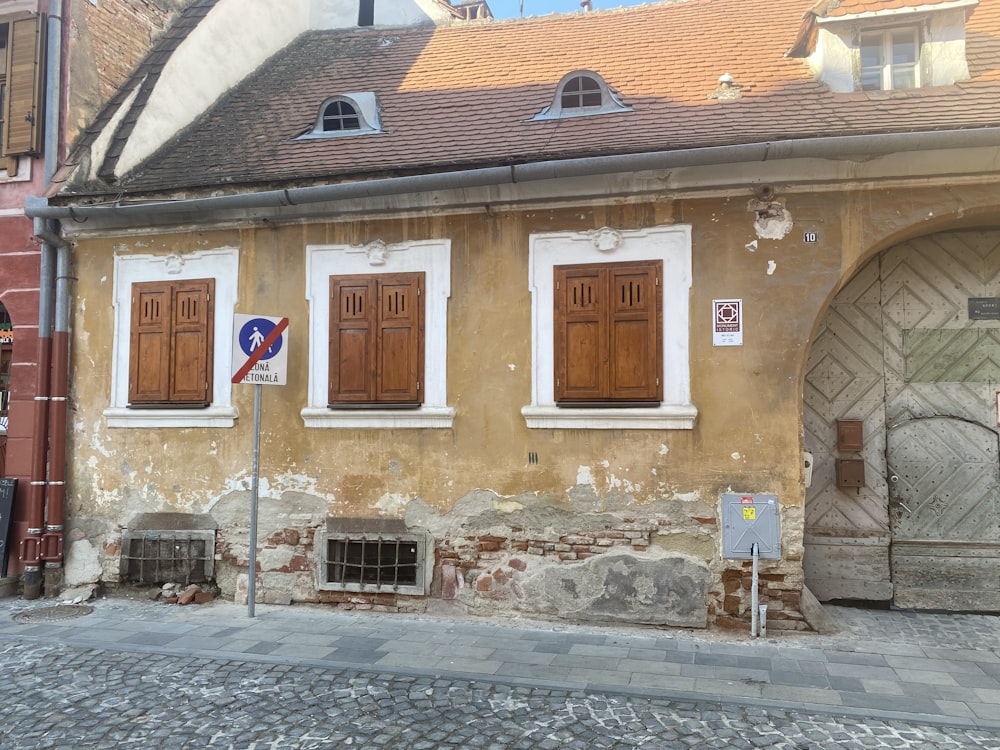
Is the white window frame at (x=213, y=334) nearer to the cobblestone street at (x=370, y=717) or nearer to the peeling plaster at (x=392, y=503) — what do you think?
the peeling plaster at (x=392, y=503)

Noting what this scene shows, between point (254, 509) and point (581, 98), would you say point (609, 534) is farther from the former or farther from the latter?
point (581, 98)

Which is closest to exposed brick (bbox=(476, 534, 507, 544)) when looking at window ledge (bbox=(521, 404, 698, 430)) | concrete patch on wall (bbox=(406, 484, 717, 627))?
concrete patch on wall (bbox=(406, 484, 717, 627))

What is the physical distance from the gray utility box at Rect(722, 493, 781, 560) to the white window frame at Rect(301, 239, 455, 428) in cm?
264

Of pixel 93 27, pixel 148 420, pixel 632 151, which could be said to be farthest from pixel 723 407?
pixel 93 27

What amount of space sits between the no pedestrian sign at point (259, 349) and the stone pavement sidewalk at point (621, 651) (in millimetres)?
2223

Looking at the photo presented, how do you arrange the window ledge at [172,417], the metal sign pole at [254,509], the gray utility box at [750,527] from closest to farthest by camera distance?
the gray utility box at [750,527] < the metal sign pole at [254,509] < the window ledge at [172,417]

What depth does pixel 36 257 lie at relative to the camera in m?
7.95

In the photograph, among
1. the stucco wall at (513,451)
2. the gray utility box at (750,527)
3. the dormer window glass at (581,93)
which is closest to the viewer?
the gray utility box at (750,527)

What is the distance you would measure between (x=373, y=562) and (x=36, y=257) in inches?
197

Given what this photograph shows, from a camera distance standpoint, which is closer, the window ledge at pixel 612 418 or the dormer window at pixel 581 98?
the window ledge at pixel 612 418

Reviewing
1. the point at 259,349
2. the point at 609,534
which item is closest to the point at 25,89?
the point at 259,349

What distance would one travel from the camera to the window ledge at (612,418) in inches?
251

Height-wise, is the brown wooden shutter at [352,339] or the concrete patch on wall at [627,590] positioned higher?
the brown wooden shutter at [352,339]

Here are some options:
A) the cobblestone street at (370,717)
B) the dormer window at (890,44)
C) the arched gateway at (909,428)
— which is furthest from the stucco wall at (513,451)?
the cobblestone street at (370,717)
